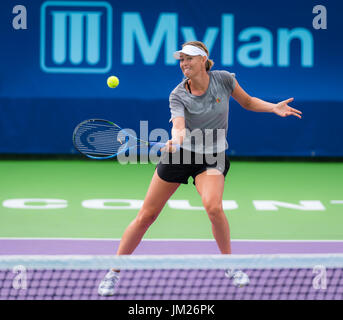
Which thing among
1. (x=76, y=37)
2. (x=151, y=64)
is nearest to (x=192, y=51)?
(x=151, y=64)

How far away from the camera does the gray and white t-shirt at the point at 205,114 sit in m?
3.92

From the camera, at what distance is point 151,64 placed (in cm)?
1027

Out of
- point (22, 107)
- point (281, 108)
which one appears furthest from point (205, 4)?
point (281, 108)

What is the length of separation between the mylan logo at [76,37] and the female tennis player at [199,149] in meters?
6.41

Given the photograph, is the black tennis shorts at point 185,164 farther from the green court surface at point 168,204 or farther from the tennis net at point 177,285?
the green court surface at point 168,204

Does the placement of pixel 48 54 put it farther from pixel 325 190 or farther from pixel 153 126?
pixel 325 190

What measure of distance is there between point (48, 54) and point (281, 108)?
6.75 metres

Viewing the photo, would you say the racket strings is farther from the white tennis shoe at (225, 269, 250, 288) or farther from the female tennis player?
the white tennis shoe at (225, 269, 250, 288)

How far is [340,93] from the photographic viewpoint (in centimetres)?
1036

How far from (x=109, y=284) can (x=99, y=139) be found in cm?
107

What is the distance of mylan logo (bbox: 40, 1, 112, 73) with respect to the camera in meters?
10.1

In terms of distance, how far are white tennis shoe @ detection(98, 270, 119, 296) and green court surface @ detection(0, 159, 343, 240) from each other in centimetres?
158

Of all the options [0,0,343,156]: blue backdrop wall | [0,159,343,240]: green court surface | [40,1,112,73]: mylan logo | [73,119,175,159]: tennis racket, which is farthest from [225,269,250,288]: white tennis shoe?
[40,1,112,73]: mylan logo
